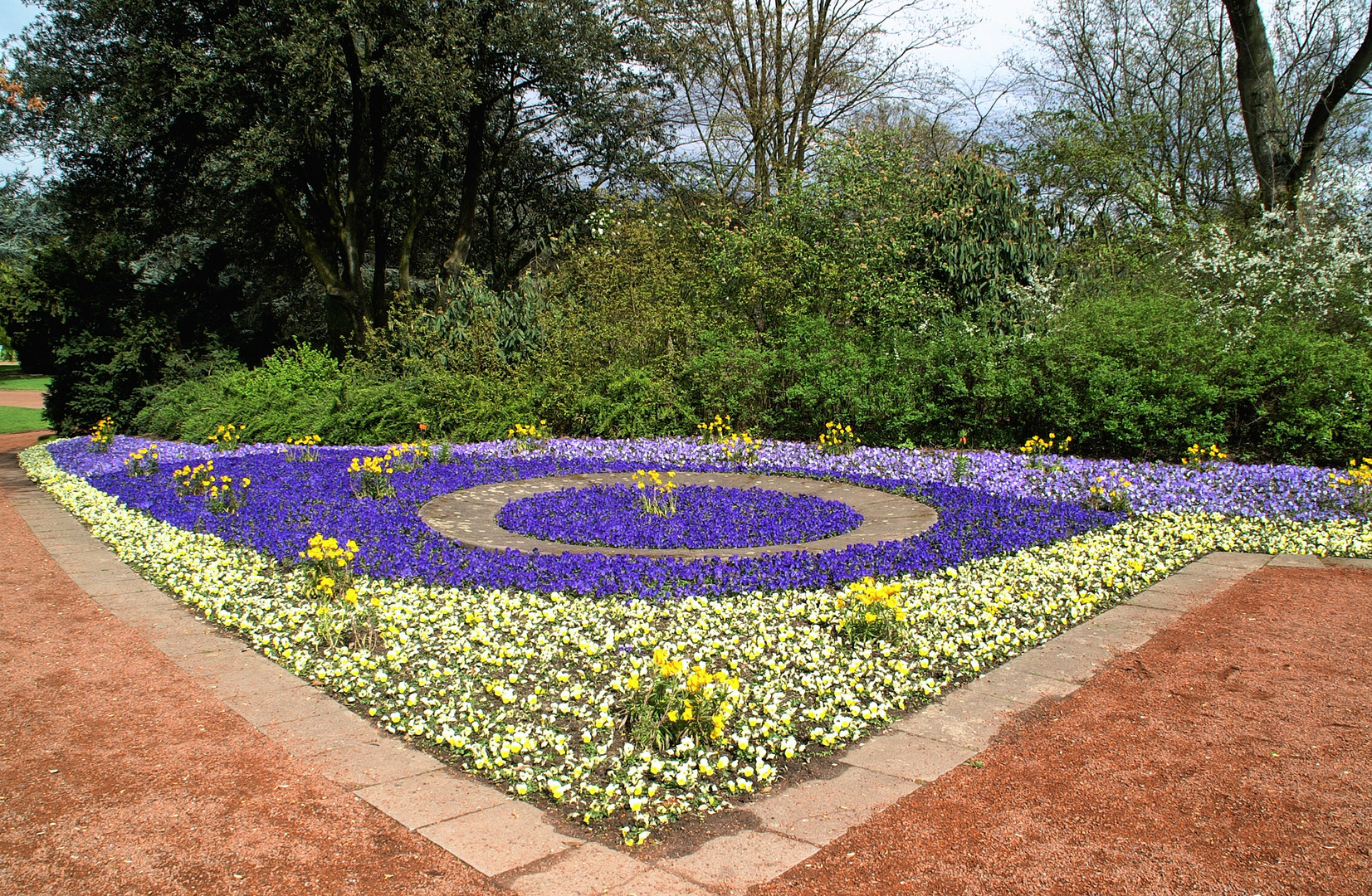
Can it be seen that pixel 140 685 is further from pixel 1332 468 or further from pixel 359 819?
pixel 1332 468

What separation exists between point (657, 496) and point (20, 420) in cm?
1635

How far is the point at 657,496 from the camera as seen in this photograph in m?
6.27

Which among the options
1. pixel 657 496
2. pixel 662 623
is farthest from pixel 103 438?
pixel 662 623

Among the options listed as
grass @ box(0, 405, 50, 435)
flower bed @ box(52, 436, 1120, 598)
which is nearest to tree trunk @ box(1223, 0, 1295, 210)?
flower bed @ box(52, 436, 1120, 598)

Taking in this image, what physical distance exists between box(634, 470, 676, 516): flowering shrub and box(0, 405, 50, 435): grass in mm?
12711

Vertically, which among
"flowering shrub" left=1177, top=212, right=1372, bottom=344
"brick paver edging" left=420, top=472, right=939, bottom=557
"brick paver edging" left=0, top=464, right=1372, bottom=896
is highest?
"flowering shrub" left=1177, top=212, right=1372, bottom=344

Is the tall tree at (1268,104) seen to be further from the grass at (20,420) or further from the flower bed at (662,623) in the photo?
the grass at (20,420)

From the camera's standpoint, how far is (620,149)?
18094 millimetres

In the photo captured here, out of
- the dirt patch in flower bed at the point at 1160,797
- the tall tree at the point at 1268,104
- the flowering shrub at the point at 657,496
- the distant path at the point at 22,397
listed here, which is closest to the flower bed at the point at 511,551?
the flowering shrub at the point at 657,496

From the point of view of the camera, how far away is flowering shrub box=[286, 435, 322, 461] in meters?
8.53

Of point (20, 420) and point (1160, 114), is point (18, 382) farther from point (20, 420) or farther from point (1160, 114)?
point (1160, 114)

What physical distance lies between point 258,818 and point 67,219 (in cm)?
1618

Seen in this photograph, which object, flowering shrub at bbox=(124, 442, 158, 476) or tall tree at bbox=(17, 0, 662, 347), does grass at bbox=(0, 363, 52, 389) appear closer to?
tall tree at bbox=(17, 0, 662, 347)

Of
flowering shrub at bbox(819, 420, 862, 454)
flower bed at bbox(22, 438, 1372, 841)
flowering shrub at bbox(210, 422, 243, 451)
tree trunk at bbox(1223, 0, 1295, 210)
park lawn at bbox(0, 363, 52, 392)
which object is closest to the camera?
flower bed at bbox(22, 438, 1372, 841)
